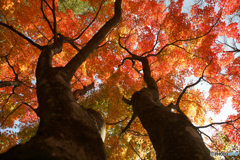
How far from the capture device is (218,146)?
20.0 ft

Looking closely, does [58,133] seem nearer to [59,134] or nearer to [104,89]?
[59,134]

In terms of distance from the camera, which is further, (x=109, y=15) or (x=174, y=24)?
(x=109, y=15)

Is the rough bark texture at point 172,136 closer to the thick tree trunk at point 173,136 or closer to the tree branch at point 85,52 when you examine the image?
the thick tree trunk at point 173,136

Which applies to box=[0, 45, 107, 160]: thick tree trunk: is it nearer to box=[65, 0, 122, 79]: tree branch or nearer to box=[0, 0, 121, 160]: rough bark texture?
box=[0, 0, 121, 160]: rough bark texture

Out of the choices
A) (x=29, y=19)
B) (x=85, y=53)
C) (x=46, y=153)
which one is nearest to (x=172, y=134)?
(x=46, y=153)

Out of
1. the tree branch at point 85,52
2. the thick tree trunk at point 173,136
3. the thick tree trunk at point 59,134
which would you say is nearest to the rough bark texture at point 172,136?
the thick tree trunk at point 173,136

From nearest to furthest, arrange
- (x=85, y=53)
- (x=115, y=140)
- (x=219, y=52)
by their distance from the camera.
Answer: (x=85, y=53), (x=115, y=140), (x=219, y=52)

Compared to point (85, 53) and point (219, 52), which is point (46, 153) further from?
point (219, 52)

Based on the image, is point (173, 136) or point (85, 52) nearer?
point (173, 136)

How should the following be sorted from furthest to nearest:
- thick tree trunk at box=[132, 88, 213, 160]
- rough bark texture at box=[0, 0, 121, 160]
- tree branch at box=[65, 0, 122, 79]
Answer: tree branch at box=[65, 0, 122, 79] < thick tree trunk at box=[132, 88, 213, 160] < rough bark texture at box=[0, 0, 121, 160]

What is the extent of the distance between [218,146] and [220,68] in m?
9.07

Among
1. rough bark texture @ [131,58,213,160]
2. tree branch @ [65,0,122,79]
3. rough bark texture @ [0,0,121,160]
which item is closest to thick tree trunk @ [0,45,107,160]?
rough bark texture @ [0,0,121,160]

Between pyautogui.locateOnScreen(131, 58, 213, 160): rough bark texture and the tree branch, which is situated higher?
the tree branch

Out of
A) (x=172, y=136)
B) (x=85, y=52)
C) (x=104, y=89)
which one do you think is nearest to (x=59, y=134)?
(x=172, y=136)
